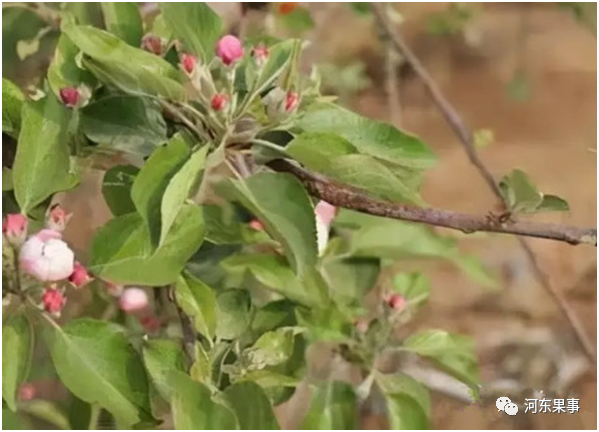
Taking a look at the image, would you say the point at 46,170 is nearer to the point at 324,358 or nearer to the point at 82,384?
the point at 82,384

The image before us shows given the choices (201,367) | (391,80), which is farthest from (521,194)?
(391,80)

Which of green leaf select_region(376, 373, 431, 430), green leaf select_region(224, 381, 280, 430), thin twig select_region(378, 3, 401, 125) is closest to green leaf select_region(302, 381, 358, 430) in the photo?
green leaf select_region(376, 373, 431, 430)

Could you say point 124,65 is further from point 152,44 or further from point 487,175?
point 487,175

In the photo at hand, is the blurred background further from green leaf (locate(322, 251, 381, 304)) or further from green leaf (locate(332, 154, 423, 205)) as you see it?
green leaf (locate(332, 154, 423, 205))

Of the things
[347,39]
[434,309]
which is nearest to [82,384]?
[434,309]

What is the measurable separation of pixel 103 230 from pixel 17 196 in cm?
5

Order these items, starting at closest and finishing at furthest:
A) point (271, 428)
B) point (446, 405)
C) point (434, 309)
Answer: point (271, 428) → point (446, 405) → point (434, 309)

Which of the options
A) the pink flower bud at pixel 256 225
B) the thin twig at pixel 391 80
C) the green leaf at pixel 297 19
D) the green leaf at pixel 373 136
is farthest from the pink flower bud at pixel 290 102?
the thin twig at pixel 391 80

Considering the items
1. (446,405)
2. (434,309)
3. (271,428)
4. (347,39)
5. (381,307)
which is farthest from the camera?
(347,39)

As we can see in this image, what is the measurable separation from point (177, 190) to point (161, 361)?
0.40 feet

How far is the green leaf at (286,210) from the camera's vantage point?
0.51 meters

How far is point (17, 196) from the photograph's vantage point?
1.82 feet

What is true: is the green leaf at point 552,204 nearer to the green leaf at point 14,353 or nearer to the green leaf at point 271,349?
the green leaf at point 271,349

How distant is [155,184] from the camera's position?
1.65 ft
